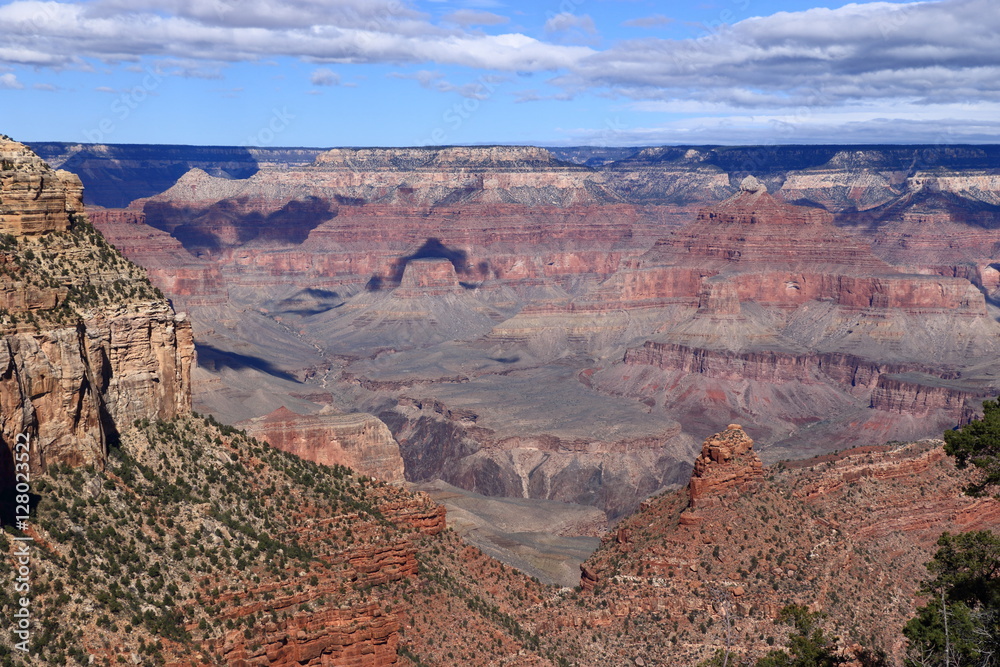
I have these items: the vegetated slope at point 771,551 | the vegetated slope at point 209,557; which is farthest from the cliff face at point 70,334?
the vegetated slope at point 771,551

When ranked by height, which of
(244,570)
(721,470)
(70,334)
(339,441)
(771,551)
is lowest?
(339,441)

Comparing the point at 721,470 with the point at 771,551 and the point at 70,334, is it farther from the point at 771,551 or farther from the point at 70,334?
the point at 70,334

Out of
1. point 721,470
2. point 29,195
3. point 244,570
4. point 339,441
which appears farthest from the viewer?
point 339,441

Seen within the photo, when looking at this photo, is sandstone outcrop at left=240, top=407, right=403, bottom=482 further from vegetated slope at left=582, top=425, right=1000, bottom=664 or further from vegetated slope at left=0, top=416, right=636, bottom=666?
vegetated slope at left=0, top=416, right=636, bottom=666

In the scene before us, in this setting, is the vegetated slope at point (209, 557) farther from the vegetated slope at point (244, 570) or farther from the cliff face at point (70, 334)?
the cliff face at point (70, 334)

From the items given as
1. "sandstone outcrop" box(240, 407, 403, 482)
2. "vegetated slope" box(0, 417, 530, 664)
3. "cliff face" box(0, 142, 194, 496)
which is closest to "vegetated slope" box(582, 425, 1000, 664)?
"vegetated slope" box(0, 417, 530, 664)

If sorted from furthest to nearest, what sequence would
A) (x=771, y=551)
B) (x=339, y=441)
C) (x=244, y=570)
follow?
(x=339, y=441) → (x=771, y=551) → (x=244, y=570)

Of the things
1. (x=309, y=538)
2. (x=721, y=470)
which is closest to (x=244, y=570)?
(x=309, y=538)
